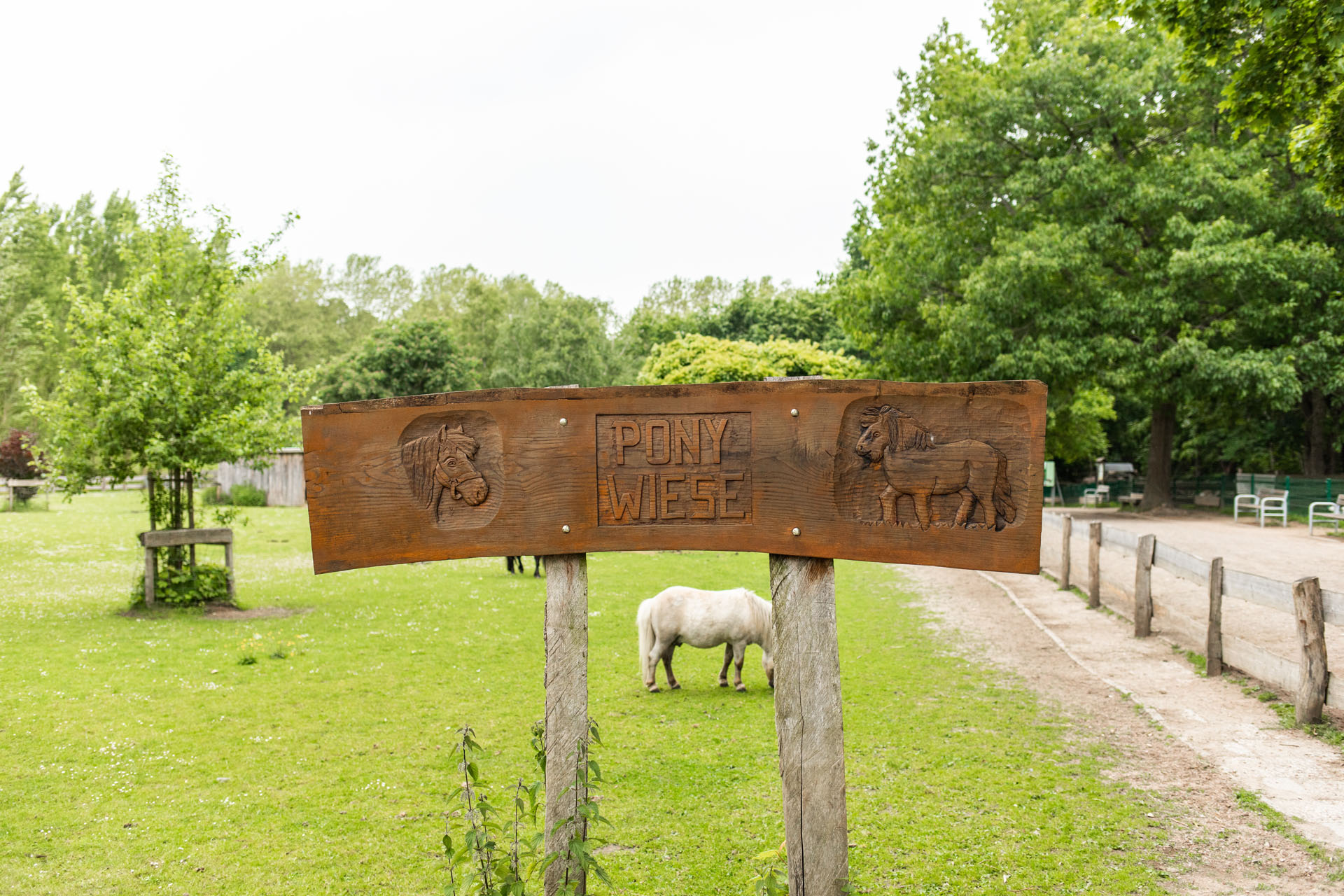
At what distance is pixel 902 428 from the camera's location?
3.97 m

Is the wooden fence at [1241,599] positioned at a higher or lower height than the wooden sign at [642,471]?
lower

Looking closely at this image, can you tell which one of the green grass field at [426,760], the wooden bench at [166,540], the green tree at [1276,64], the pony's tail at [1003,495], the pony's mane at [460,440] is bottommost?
the green grass field at [426,760]

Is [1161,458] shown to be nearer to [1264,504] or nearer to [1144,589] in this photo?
[1264,504]

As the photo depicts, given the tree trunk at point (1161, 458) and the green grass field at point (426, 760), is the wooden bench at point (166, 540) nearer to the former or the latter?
the green grass field at point (426, 760)

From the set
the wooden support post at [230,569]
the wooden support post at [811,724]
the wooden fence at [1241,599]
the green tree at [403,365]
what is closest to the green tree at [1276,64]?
the wooden fence at [1241,599]

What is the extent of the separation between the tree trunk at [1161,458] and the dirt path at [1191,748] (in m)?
21.9

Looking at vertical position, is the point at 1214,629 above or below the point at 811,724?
below

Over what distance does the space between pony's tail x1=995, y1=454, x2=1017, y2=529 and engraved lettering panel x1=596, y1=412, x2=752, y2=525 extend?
0.98 m

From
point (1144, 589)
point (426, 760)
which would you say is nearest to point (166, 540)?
point (426, 760)

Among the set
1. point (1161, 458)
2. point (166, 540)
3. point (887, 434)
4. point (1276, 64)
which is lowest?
point (166, 540)

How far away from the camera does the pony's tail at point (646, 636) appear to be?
9836 mm

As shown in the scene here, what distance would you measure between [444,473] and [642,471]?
85cm

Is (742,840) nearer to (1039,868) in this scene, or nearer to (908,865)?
(908,865)

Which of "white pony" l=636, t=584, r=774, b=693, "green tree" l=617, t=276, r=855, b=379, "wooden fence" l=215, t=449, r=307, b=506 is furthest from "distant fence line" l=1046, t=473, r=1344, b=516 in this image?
"wooden fence" l=215, t=449, r=307, b=506
